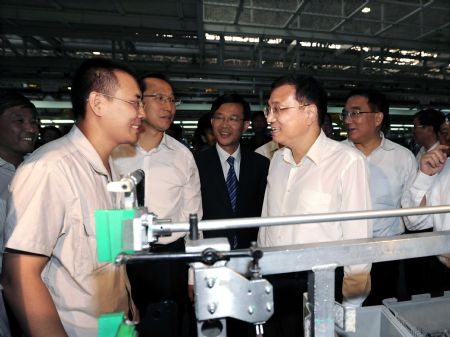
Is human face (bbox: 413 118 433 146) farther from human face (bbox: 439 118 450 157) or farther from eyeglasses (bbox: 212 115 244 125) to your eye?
eyeglasses (bbox: 212 115 244 125)

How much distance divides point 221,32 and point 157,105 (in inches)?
91.1

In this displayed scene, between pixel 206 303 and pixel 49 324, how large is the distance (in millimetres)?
794

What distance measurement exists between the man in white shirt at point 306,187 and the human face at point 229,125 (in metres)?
0.80

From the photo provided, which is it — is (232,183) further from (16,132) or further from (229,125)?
(16,132)

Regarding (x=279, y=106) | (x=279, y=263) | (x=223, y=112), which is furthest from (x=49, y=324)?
(x=223, y=112)

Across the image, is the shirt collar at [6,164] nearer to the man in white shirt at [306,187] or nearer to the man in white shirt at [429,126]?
the man in white shirt at [306,187]

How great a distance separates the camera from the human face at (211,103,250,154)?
269 centimetres

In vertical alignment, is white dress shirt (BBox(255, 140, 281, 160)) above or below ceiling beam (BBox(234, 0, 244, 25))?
below

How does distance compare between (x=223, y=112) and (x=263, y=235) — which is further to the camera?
(x=223, y=112)

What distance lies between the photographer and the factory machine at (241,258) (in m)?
0.60

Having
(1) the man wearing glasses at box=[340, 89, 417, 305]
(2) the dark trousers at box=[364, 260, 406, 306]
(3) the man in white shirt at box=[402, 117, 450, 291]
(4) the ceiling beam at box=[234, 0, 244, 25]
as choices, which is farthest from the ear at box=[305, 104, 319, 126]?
(4) the ceiling beam at box=[234, 0, 244, 25]

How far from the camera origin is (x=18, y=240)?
40.4 inches

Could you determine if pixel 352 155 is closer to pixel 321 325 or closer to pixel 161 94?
pixel 321 325

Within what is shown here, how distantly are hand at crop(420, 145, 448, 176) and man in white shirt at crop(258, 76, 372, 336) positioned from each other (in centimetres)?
32
